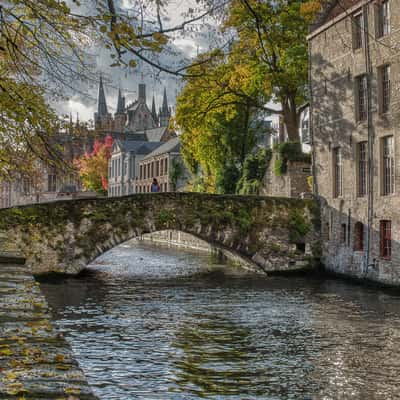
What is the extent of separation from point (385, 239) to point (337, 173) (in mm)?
3682

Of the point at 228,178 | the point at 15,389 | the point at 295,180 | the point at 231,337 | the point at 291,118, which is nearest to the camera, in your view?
the point at 15,389

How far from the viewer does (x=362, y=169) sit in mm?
19188

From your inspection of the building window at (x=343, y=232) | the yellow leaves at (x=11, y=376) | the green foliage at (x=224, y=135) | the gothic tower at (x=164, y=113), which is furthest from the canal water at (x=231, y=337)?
the gothic tower at (x=164, y=113)

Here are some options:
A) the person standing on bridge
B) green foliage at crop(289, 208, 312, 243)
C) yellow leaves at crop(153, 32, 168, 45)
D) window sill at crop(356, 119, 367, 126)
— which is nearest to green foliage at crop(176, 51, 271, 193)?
the person standing on bridge

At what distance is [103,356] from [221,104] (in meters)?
17.7

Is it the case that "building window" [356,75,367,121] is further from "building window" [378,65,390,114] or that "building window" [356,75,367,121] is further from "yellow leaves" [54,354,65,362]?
"yellow leaves" [54,354,65,362]

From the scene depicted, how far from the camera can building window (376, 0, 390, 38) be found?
17688mm

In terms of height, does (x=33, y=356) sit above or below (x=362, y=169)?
below

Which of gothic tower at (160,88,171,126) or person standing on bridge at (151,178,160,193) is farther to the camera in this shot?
gothic tower at (160,88,171,126)

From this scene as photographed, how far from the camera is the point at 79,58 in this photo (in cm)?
608

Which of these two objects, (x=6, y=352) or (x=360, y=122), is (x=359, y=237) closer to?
(x=360, y=122)

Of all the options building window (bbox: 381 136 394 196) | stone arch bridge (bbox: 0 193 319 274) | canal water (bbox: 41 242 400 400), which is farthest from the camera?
stone arch bridge (bbox: 0 193 319 274)

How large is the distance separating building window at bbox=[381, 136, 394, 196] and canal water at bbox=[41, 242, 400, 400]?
2807 millimetres

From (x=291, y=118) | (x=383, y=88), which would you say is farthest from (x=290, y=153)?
(x=383, y=88)
